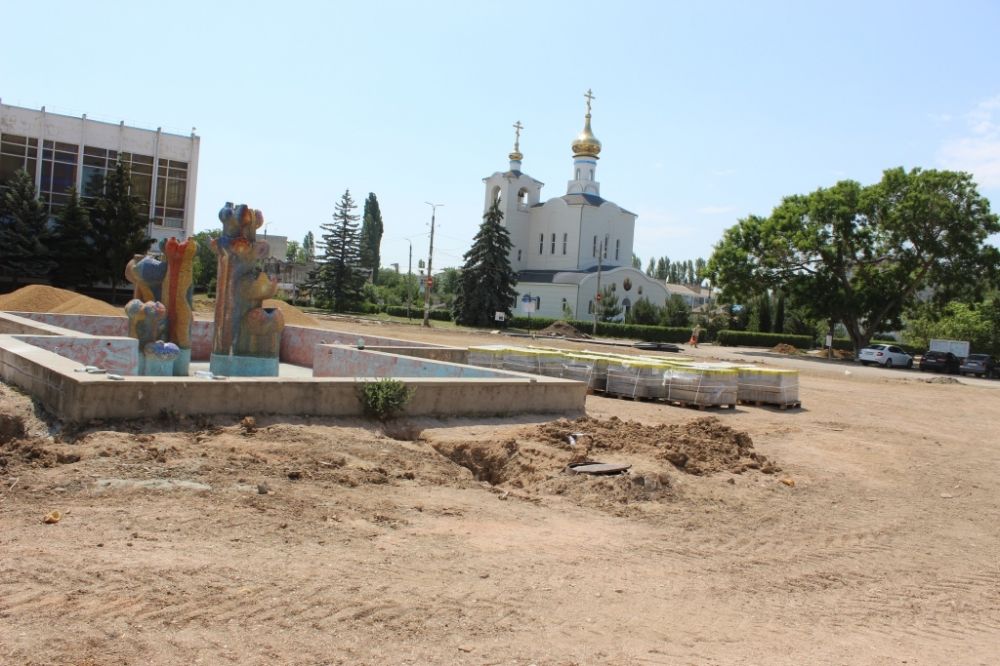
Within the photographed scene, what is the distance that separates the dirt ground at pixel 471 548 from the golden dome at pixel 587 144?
73615 millimetres

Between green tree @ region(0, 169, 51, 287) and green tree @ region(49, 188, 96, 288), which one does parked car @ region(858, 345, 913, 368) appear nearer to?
green tree @ region(49, 188, 96, 288)

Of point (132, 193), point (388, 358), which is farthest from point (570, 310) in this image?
point (388, 358)

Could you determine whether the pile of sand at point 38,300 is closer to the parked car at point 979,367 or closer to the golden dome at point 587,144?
the parked car at point 979,367

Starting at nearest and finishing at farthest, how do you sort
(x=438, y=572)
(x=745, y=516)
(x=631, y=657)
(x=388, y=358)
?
1. (x=631, y=657)
2. (x=438, y=572)
3. (x=745, y=516)
4. (x=388, y=358)

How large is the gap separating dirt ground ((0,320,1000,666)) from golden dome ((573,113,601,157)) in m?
73.6

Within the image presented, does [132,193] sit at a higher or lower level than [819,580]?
higher

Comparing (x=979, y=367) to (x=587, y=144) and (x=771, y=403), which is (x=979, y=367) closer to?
(x=771, y=403)

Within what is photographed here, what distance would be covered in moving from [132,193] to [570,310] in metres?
35.9

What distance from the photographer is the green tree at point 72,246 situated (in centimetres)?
4906

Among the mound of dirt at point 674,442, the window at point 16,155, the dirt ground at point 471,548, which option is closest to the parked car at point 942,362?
the dirt ground at point 471,548

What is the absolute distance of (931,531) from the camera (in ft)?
29.7

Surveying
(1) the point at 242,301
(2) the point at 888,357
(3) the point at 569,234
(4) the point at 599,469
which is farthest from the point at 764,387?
(3) the point at 569,234

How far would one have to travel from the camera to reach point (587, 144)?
273 feet

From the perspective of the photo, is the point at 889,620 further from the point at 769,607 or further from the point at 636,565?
the point at 636,565
